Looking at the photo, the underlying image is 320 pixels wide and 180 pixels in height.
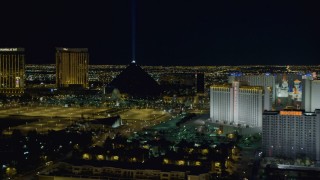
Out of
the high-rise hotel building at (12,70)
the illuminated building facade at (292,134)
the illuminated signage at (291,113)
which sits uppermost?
the high-rise hotel building at (12,70)

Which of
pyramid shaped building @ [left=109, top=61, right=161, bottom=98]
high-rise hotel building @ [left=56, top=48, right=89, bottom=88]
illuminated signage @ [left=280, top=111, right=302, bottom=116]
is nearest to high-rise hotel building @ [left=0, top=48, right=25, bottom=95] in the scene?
→ high-rise hotel building @ [left=56, top=48, right=89, bottom=88]

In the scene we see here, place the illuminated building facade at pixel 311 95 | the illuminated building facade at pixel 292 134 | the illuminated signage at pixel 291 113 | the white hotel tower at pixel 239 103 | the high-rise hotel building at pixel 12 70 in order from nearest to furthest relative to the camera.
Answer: the illuminated building facade at pixel 292 134, the illuminated signage at pixel 291 113, the illuminated building facade at pixel 311 95, the white hotel tower at pixel 239 103, the high-rise hotel building at pixel 12 70

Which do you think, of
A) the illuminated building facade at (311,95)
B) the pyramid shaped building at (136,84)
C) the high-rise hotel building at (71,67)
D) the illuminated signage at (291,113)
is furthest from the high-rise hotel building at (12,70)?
the illuminated signage at (291,113)

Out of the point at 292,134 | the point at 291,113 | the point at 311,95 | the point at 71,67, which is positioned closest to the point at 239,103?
the point at 311,95

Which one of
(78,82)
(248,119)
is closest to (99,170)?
(248,119)

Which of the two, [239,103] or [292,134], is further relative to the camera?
[239,103]

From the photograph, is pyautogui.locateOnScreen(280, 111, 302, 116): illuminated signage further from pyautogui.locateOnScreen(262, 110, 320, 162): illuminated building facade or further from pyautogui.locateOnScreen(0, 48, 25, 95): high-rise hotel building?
pyautogui.locateOnScreen(0, 48, 25, 95): high-rise hotel building

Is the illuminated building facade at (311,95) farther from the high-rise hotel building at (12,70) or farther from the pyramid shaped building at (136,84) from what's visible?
the high-rise hotel building at (12,70)

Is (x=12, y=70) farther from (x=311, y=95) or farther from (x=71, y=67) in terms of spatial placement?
(x=311, y=95)
